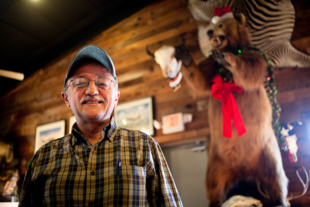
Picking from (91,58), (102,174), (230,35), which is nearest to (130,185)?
(102,174)

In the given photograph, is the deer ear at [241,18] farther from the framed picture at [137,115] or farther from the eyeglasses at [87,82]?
the eyeglasses at [87,82]

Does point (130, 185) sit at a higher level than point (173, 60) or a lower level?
lower

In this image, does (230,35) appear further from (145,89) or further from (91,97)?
(91,97)

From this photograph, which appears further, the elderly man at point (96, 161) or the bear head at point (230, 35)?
the bear head at point (230, 35)

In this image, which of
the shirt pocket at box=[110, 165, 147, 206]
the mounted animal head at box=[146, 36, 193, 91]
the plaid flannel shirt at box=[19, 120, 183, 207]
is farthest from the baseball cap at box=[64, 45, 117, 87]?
the mounted animal head at box=[146, 36, 193, 91]

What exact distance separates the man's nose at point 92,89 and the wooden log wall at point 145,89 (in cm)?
238

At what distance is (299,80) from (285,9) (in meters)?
0.85

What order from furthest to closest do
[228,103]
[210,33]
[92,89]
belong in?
[210,33]
[228,103]
[92,89]

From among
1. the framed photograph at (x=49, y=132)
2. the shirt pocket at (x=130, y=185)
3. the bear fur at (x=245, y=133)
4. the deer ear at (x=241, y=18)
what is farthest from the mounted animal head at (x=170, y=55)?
the shirt pocket at (x=130, y=185)

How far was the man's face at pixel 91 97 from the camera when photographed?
1092 mm

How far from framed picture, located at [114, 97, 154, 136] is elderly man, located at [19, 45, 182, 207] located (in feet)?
8.37

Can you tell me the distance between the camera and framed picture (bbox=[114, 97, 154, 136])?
12.3 ft

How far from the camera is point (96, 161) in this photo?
106cm

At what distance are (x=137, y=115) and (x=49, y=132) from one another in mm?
1787
